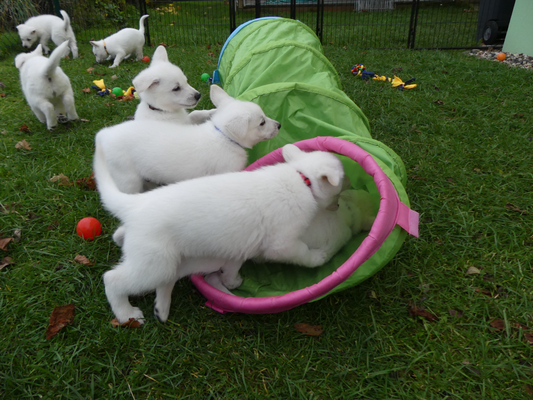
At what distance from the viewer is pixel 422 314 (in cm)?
220

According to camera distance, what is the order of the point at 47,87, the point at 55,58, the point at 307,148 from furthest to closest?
the point at 47,87 < the point at 55,58 < the point at 307,148

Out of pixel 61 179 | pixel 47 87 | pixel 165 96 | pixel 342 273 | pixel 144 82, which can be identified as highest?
pixel 144 82

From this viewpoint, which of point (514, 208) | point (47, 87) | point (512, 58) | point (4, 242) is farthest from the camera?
point (512, 58)

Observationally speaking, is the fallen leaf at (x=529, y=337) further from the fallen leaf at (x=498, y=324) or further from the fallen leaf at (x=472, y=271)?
the fallen leaf at (x=472, y=271)

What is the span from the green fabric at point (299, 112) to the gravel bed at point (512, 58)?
5.18 metres

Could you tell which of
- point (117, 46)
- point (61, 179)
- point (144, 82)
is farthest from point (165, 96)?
point (117, 46)

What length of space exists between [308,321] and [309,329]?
0.24ft

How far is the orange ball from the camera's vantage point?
8.94ft

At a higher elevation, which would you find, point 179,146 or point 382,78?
point 179,146

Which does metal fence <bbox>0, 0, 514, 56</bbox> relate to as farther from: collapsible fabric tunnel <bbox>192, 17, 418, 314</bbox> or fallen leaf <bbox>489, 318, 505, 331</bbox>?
fallen leaf <bbox>489, 318, 505, 331</bbox>

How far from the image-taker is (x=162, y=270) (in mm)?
1979

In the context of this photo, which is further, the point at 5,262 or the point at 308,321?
the point at 5,262

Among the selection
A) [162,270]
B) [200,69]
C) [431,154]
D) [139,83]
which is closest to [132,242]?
[162,270]

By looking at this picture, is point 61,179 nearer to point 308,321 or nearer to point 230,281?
point 230,281
